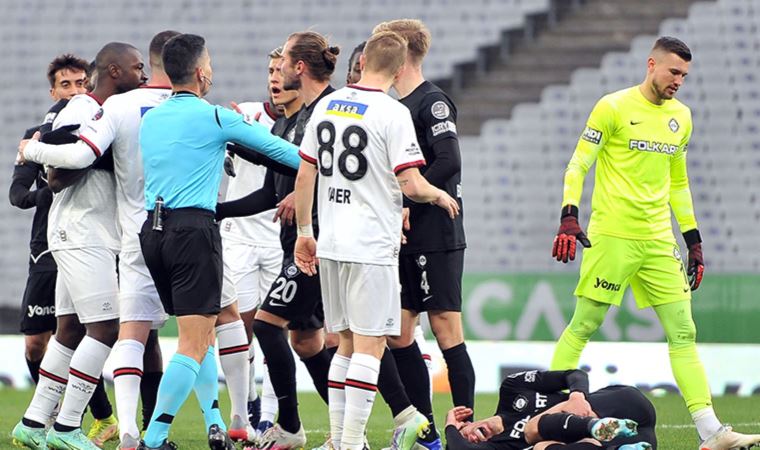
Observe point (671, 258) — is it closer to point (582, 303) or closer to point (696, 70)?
point (582, 303)

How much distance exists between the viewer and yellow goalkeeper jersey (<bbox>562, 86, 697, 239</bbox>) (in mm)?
7508

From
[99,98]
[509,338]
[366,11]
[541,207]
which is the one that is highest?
[366,11]

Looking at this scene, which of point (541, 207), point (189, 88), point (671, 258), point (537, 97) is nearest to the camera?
point (189, 88)

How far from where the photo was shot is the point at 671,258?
7.53 m

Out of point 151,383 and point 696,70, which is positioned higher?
point 696,70

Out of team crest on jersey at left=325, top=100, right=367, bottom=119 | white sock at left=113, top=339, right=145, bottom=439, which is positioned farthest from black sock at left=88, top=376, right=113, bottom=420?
team crest on jersey at left=325, top=100, right=367, bottom=119

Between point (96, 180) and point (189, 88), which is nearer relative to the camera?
point (189, 88)

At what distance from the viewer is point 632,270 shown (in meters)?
7.50

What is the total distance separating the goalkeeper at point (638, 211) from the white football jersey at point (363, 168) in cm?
157

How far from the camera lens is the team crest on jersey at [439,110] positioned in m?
6.89

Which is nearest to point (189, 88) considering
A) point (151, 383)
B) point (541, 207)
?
point (151, 383)

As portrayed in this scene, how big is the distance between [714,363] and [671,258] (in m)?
5.71

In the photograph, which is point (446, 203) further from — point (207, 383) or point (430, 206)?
point (207, 383)

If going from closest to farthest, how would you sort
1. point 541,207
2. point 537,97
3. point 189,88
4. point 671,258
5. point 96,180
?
point 189,88 → point 96,180 → point 671,258 → point 541,207 → point 537,97
